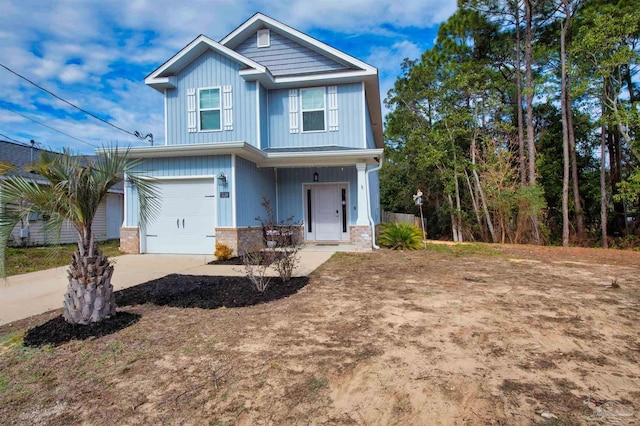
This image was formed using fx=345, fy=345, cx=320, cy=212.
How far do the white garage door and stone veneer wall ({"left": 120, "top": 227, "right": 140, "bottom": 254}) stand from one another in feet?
1.06

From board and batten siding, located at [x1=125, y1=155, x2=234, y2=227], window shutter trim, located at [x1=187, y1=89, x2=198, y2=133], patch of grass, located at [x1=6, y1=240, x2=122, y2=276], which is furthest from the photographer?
window shutter trim, located at [x1=187, y1=89, x2=198, y2=133]

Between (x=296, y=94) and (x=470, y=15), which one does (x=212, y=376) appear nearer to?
(x=296, y=94)

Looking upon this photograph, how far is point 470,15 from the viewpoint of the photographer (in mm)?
17797

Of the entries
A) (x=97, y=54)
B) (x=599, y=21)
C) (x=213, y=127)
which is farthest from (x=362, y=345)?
(x=97, y=54)

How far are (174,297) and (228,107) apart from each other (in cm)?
810

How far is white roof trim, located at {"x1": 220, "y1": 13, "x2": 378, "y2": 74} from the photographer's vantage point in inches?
450

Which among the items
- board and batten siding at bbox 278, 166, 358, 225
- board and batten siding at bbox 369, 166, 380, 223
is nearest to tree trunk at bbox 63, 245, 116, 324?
board and batten siding at bbox 278, 166, 358, 225

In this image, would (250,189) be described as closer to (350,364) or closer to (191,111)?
(191,111)

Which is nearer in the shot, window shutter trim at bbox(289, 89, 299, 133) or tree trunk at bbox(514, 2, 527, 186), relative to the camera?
window shutter trim at bbox(289, 89, 299, 133)

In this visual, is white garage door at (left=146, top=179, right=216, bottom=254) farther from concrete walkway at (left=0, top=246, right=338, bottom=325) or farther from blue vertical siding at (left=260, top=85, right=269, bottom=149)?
blue vertical siding at (left=260, top=85, right=269, bottom=149)

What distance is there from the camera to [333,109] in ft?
38.7

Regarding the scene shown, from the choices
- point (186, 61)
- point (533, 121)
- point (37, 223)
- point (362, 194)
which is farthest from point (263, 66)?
point (533, 121)

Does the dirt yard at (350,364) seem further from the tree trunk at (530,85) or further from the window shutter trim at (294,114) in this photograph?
the tree trunk at (530,85)

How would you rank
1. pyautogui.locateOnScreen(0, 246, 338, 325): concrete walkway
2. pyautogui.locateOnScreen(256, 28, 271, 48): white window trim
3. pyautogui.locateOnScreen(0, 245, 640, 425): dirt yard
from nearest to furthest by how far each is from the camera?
pyautogui.locateOnScreen(0, 245, 640, 425): dirt yard → pyautogui.locateOnScreen(0, 246, 338, 325): concrete walkway → pyautogui.locateOnScreen(256, 28, 271, 48): white window trim
